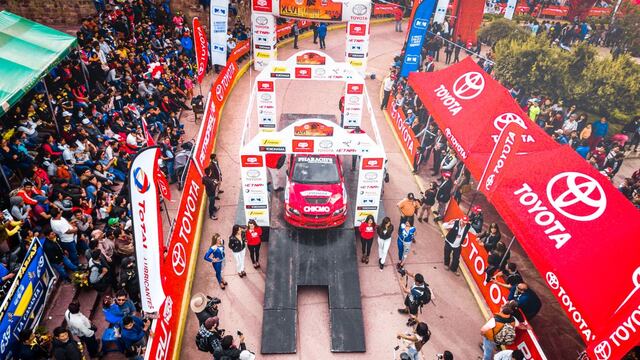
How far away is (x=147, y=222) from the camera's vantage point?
19.6 ft

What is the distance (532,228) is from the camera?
859 centimetres

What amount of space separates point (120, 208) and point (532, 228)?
9296 mm

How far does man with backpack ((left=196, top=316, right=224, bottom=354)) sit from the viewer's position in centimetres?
746

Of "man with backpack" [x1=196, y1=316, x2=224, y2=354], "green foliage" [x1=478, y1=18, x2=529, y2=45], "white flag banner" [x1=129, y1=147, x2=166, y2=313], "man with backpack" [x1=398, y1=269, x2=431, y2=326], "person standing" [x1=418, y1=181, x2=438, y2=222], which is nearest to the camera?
"white flag banner" [x1=129, y1=147, x2=166, y2=313]

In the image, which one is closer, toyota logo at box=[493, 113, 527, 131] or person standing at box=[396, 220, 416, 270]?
person standing at box=[396, 220, 416, 270]

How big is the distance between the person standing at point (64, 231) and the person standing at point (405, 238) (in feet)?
24.4

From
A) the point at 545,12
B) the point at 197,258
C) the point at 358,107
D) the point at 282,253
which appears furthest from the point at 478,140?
the point at 545,12

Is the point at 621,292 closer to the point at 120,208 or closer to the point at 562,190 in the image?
the point at 562,190

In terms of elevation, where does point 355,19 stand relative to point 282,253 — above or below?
above

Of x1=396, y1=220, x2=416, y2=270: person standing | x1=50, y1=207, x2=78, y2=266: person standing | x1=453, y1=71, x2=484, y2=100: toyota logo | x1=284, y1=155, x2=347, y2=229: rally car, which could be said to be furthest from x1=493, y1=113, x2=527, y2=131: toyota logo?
x1=50, y1=207, x2=78, y2=266: person standing

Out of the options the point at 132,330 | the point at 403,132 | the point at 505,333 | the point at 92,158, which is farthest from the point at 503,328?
the point at 92,158

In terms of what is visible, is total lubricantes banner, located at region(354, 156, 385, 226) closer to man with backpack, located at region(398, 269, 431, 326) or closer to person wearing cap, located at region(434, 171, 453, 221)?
person wearing cap, located at region(434, 171, 453, 221)

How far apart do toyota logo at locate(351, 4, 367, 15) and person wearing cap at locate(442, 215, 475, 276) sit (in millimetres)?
10760

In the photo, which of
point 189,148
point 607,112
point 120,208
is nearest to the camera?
point 120,208
